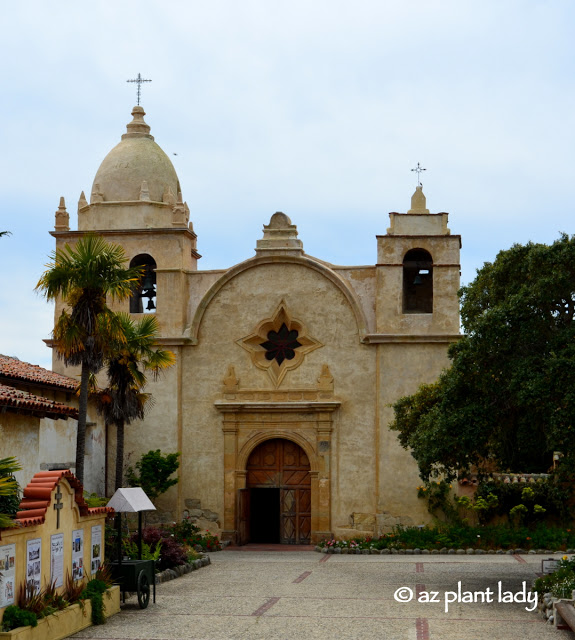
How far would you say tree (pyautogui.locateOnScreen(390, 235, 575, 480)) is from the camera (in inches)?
737

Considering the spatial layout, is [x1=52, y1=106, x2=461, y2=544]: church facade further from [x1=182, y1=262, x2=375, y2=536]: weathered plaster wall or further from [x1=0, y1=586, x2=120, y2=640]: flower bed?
[x1=0, y1=586, x2=120, y2=640]: flower bed

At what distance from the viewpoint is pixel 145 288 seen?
32094 millimetres

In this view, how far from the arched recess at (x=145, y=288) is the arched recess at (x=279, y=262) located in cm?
178

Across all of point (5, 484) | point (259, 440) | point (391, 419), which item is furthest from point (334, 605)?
point (259, 440)

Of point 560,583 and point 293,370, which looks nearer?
point 560,583

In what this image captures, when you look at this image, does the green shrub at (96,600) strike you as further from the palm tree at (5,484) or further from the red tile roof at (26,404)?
the red tile roof at (26,404)

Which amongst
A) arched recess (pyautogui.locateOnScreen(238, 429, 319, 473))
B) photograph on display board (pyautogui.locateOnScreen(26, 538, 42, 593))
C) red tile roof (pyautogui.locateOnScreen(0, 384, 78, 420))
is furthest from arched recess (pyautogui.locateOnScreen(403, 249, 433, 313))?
photograph on display board (pyautogui.locateOnScreen(26, 538, 42, 593))

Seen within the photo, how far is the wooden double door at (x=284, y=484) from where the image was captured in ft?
99.3

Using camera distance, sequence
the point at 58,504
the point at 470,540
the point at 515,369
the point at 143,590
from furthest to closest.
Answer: the point at 470,540 < the point at 515,369 < the point at 143,590 < the point at 58,504

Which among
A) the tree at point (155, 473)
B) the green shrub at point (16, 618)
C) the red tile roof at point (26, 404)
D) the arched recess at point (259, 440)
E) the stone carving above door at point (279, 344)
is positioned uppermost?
the stone carving above door at point (279, 344)

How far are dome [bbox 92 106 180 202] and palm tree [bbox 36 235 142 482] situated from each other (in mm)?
11375

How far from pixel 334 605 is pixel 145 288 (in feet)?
53.6

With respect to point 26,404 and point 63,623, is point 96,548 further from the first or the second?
point 26,404

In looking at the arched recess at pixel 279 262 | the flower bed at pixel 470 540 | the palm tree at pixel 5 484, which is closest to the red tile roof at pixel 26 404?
the palm tree at pixel 5 484
